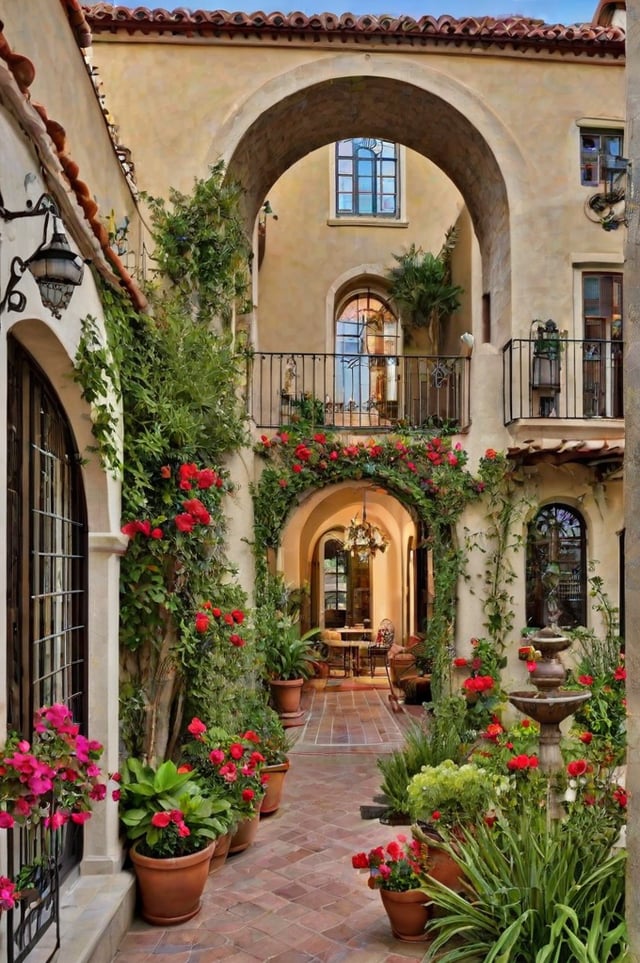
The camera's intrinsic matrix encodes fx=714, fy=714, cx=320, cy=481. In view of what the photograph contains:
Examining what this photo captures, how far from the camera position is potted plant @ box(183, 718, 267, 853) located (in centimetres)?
531

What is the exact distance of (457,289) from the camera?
Answer: 12.0 metres

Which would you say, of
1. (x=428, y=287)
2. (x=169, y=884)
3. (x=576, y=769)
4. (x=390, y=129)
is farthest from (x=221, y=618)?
(x=428, y=287)

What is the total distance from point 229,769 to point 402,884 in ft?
4.98

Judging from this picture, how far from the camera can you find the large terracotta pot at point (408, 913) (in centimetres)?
436

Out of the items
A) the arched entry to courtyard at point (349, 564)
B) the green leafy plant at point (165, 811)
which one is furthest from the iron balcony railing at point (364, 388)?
the green leafy plant at point (165, 811)

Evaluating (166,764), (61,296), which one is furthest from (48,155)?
(166,764)

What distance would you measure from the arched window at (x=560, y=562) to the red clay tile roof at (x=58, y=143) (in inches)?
236

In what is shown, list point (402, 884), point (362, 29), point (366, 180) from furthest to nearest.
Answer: point (366, 180), point (362, 29), point (402, 884)

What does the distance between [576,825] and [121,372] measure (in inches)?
163

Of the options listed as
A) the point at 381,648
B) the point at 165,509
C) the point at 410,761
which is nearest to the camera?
the point at 165,509

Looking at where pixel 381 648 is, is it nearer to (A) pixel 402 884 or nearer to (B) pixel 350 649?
(B) pixel 350 649

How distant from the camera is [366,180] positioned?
1369 cm

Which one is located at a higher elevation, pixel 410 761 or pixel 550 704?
pixel 550 704

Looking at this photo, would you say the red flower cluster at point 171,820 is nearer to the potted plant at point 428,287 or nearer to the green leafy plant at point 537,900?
the green leafy plant at point 537,900
